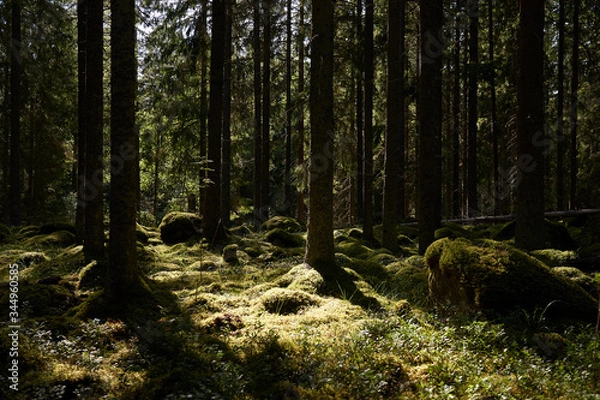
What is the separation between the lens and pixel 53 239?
1435cm

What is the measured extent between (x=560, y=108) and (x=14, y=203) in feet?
87.3

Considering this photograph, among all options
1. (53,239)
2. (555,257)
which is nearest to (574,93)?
(555,257)

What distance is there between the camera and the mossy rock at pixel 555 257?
866cm

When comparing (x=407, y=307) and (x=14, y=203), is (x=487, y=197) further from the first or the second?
(x=14, y=203)

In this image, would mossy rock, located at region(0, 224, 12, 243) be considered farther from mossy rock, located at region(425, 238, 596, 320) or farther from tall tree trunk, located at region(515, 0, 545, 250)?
tall tree trunk, located at region(515, 0, 545, 250)

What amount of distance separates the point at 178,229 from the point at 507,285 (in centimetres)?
1212

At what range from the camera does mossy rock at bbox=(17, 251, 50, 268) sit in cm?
1081

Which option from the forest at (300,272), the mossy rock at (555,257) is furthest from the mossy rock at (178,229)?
the mossy rock at (555,257)

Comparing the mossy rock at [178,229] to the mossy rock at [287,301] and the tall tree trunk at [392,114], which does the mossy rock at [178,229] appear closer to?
the tall tree trunk at [392,114]

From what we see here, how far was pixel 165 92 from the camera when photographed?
1905cm

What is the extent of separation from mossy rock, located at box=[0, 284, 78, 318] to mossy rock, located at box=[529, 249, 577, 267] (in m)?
9.34

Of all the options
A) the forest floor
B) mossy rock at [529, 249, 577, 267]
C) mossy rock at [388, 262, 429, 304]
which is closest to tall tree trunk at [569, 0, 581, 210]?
mossy rock at [529, 249, 577, 267]

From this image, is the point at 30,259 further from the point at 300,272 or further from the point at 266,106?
the point at 266,106

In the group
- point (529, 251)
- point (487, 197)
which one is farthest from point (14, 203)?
point (487, 197)
